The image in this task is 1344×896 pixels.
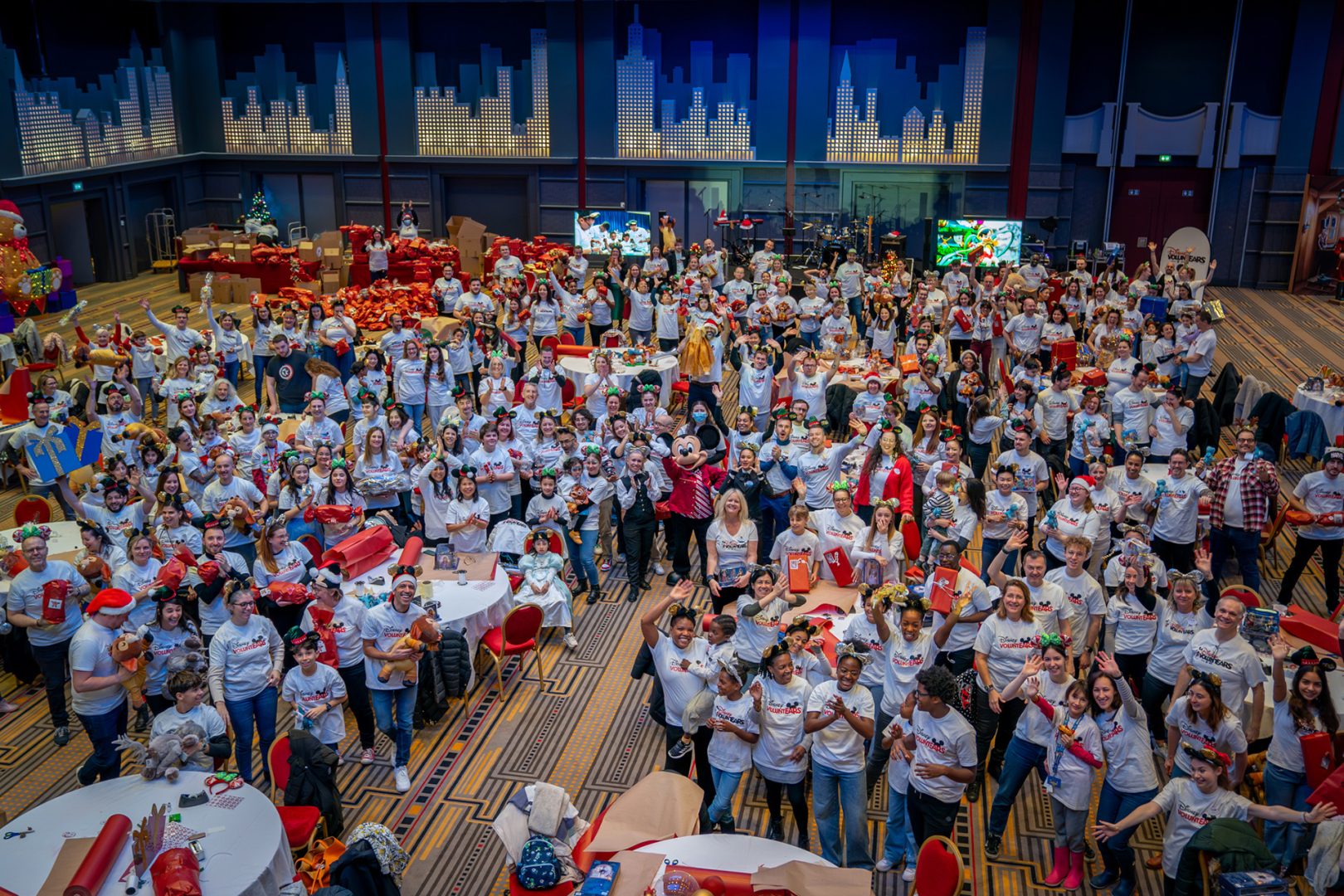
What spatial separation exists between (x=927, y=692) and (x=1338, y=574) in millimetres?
5942

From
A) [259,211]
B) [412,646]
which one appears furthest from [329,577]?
[259,211]

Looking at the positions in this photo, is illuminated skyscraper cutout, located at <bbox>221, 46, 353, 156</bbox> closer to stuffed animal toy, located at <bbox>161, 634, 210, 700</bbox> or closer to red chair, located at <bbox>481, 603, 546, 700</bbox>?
red chair, located at <bbox>481, 603, 546, 700</bbox>

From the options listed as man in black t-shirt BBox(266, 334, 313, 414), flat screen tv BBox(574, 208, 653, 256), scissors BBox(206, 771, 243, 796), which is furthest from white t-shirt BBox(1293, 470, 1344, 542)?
flat screen tv BBox(574, 208, 653, 256)

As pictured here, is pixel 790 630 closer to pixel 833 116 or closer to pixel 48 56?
pixel 833 116

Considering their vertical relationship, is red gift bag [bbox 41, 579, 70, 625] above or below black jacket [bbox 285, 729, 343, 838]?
above

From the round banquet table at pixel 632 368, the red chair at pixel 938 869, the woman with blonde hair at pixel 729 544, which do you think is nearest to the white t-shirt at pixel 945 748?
the red chair at pixel 938 869

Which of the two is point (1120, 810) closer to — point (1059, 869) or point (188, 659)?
point (1059, 869)

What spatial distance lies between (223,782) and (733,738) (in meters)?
2.81

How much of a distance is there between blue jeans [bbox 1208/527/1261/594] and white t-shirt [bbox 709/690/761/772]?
502 centimetres

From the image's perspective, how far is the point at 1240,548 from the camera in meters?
9.35

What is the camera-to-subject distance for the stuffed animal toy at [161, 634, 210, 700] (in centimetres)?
683

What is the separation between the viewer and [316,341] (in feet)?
46.4

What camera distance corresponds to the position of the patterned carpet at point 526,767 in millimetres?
7008

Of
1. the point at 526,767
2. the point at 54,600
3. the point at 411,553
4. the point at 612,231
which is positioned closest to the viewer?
the point at 54,600
